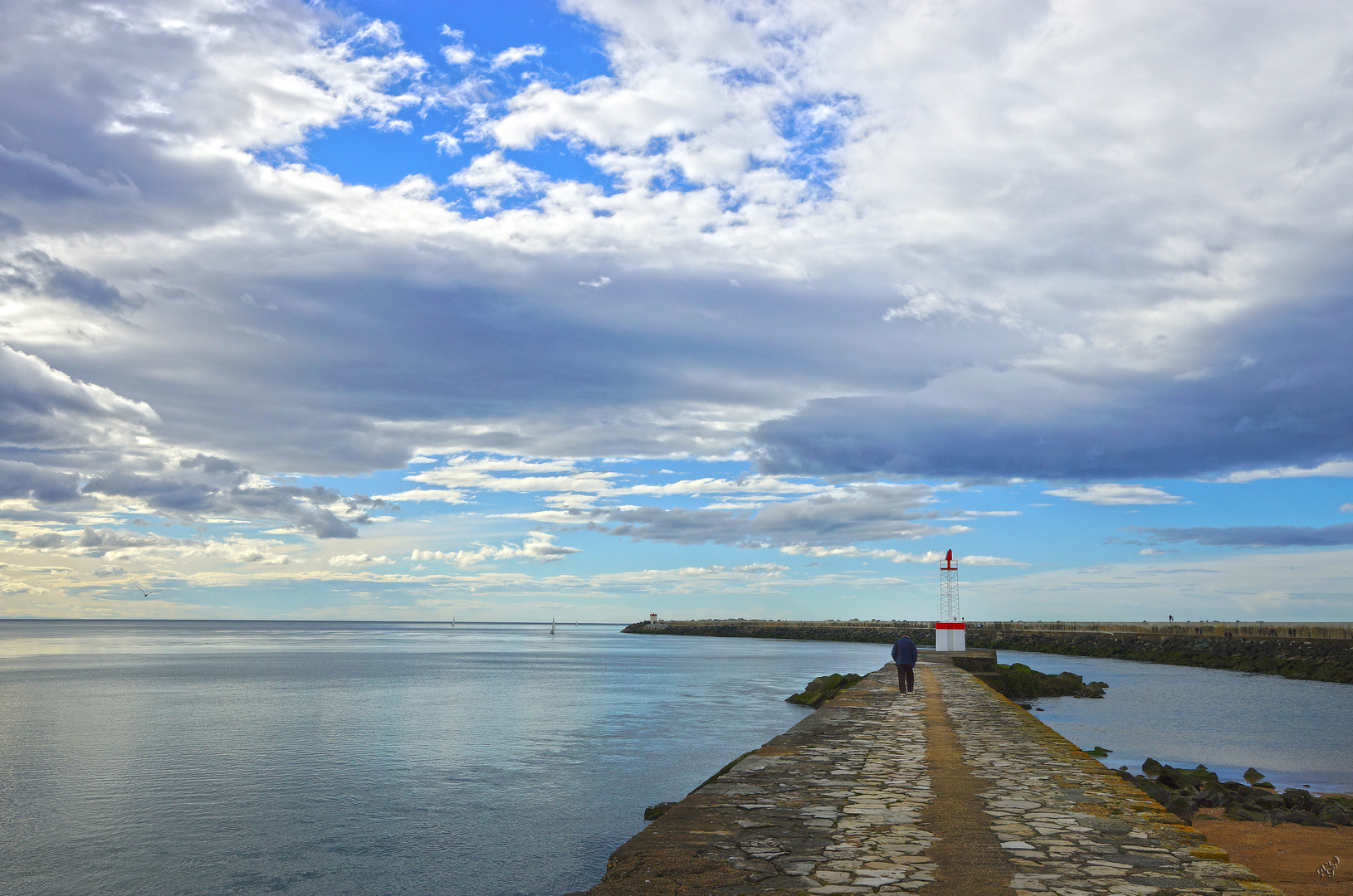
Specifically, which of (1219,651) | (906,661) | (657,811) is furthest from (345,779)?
(1219,651)

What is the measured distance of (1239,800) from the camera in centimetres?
1367

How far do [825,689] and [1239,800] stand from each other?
1724cm

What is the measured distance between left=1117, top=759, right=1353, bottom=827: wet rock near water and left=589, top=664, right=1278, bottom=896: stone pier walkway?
2.59 metres

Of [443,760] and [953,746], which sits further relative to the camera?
[443,760]

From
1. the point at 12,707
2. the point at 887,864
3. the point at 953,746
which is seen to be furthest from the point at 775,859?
the point at 12,707

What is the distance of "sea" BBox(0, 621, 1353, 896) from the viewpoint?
521 inches

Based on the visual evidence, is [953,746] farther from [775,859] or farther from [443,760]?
[443,760]

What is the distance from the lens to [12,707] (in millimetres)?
33562

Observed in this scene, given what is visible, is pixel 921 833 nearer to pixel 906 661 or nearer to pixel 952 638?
pixel 906 661

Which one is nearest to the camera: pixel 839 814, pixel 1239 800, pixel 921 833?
pixel 921 833

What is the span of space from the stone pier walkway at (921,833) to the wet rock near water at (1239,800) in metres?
2.59

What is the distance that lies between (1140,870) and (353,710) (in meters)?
30.8

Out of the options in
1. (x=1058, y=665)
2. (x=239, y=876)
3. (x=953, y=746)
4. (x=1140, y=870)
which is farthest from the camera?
(x=1058, y=665)

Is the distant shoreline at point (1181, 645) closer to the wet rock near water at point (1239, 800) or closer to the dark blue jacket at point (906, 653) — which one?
the dark blue jacket at point (906, 653)
